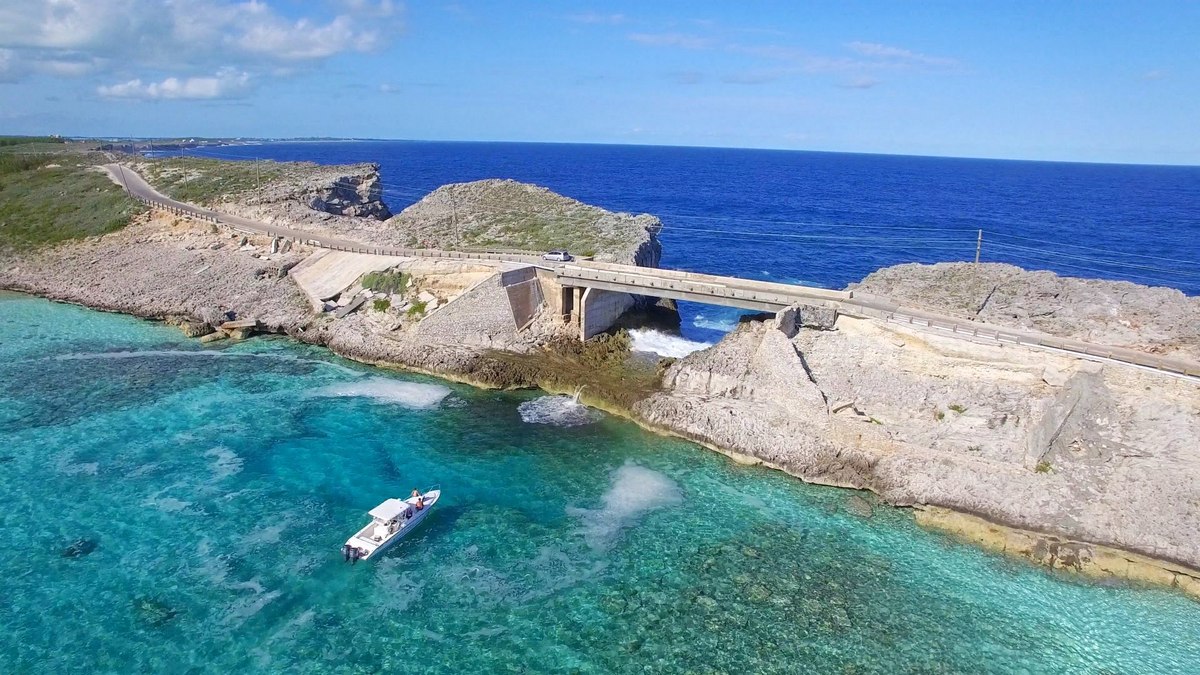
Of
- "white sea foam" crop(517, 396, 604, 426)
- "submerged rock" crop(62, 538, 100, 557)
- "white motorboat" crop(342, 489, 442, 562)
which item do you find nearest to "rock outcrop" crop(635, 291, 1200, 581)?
"white sea foam" crop(517, 396, 604, 426)

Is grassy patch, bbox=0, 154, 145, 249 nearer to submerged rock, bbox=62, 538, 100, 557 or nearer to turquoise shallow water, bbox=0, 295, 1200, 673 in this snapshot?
turquoise shallow water, bbox=0, 295, 1200, 673

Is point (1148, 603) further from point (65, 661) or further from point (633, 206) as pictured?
point (633, 206)

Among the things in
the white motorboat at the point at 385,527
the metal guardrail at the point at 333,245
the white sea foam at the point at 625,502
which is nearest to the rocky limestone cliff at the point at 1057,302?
the white sea foam at the point at 625,502

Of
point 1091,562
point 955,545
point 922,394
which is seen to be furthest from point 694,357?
point 1091,562

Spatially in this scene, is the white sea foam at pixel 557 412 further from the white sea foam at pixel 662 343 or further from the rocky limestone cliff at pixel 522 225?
the rocky limestone cliff at pixel 522 225

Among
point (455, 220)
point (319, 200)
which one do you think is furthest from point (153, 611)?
point (319, 200)

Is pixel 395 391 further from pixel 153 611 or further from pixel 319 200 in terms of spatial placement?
pixel 319 200
